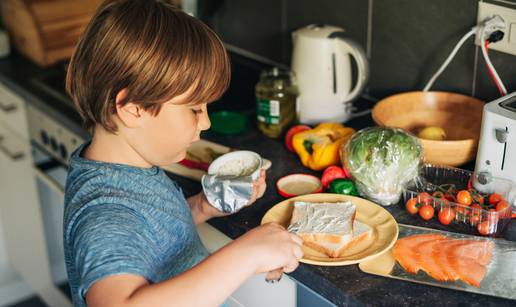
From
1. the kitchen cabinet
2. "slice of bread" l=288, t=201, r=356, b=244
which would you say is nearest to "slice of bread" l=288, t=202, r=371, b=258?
"slice of bread" l=288, t=201, r=356, b=244

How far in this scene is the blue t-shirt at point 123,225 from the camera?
40.7 inches

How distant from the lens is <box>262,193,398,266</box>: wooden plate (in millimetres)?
1253

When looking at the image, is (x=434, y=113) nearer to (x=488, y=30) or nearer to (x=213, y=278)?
(x=488, y=30)

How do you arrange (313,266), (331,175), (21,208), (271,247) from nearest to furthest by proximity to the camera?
(271,247), (313,266), (331,175), (21,208)

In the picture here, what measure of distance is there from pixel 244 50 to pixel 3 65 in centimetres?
84

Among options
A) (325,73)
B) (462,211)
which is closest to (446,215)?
(462,211)

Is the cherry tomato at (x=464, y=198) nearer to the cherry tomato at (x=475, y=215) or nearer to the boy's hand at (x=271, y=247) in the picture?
the cherry tomato at (x=475, y=215)

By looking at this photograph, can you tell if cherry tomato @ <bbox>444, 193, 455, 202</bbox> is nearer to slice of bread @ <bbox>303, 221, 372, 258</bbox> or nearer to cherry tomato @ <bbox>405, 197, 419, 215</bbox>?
cherry tomato @ <bbox>405, 197, 419, 215</bbox>

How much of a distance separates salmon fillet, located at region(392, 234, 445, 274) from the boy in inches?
7.7

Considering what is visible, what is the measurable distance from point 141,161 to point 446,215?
590 millimetres

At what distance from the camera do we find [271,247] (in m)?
1.16

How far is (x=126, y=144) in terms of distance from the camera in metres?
1.22

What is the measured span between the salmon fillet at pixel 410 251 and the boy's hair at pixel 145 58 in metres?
0.44

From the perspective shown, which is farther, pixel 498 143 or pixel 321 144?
pixel 321 144
